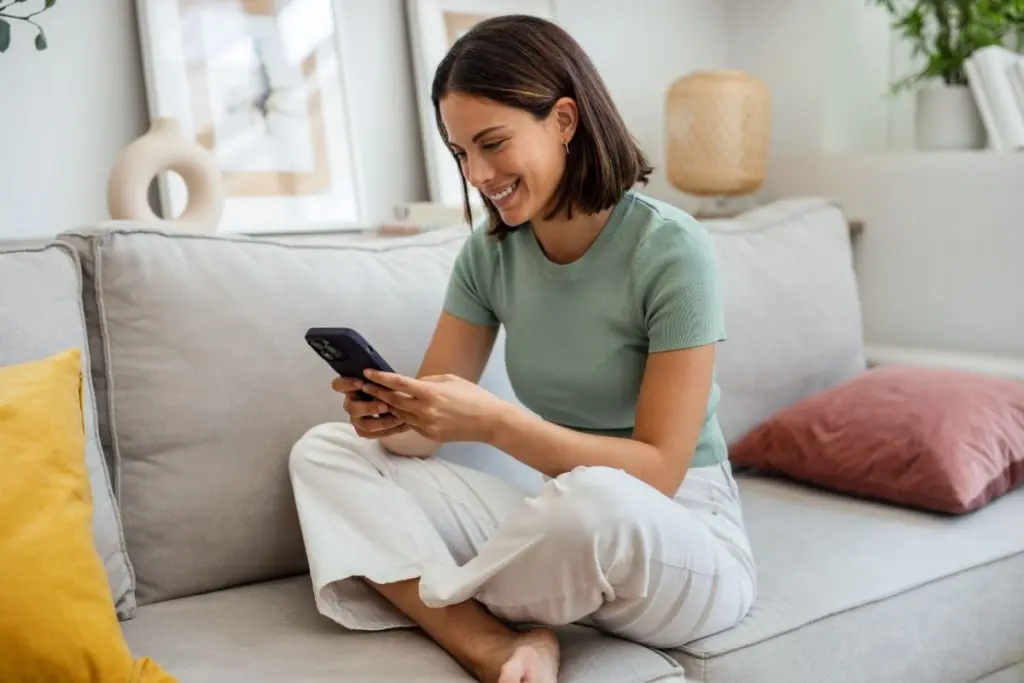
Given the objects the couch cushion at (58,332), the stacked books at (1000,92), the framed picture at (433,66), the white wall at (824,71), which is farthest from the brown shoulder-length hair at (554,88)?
the white wall at (824,71)

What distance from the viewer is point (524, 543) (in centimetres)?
120

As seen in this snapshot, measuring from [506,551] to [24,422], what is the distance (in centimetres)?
53

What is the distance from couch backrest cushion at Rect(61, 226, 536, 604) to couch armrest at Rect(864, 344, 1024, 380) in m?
1.20

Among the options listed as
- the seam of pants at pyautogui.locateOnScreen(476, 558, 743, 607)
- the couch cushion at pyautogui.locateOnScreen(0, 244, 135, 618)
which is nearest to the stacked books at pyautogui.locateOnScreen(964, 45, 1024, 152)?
the seam of pants at pyautogui.locateOnScreen(476, 558, 743, 607)

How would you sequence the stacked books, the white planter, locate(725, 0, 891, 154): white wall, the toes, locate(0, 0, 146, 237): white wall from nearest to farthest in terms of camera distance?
1. the toes
2. locate(0, 0, 146, 237): white wall
3. the stacked books
4. the white planter
5. locate(725, 0, 891, 154): white wall

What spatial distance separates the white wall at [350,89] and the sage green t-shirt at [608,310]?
91 cm

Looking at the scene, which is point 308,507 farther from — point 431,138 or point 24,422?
point 431,138

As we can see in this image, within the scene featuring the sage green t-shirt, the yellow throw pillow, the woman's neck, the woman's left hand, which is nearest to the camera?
the yellow throw pillow

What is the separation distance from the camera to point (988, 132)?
8.09 feet

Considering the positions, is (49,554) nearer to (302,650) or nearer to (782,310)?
(302,650)

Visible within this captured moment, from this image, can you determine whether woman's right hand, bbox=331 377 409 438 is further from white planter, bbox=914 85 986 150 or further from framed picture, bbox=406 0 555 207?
white planter, bbox=914 85 986 150

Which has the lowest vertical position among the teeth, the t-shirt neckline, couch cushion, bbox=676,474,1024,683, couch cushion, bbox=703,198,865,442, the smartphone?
couch cushion, bbox=676,474,1024,683

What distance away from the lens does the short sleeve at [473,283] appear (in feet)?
5.19

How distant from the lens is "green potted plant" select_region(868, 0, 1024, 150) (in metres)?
2.47
